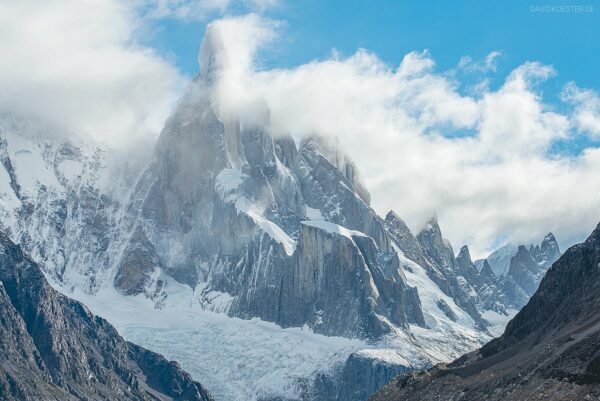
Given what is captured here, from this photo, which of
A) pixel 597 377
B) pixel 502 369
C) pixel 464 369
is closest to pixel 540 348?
pixel 502 369

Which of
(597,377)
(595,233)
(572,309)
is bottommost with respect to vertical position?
(597,377)

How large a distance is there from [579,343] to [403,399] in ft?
134

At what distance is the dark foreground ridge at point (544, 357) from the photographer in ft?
443

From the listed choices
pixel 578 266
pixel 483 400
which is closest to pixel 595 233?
pixel 578 266

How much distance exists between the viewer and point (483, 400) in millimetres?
151125

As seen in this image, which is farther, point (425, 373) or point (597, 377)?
point (425, 373)

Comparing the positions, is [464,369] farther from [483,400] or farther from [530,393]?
[530,393]

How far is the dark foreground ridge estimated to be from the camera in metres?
135

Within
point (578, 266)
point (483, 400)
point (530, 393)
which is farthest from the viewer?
point (578, 266)

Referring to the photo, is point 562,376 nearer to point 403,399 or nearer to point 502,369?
point 502,369

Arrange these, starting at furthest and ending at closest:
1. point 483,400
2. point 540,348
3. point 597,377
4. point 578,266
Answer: point 578,266 → point 540,348 → point 483,400 → point 597,377

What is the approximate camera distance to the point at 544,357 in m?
150

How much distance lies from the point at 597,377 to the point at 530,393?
1197cm

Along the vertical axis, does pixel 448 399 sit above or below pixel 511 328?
below
